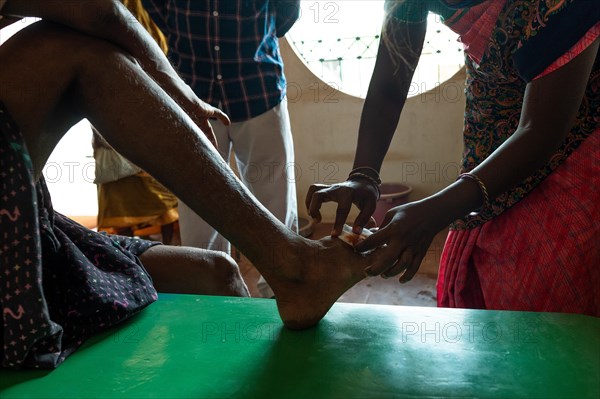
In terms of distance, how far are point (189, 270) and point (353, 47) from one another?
274cm

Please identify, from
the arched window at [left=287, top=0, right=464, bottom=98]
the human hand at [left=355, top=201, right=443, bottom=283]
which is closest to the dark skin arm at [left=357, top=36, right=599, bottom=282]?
the human hand at [left=355, top=201, right=443, bottom=283]

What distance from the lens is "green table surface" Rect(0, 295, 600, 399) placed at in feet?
2.71

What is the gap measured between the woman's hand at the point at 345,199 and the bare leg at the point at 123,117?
162 mm

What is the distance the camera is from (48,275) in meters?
1.03

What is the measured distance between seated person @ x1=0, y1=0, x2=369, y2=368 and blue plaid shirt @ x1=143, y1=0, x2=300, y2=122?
1.09m

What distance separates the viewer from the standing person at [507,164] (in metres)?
0.93

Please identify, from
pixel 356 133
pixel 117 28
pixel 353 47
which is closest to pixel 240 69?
pixel 117 28

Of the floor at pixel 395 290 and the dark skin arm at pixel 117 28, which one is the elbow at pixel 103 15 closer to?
the dark skin arm at pixel 117 28

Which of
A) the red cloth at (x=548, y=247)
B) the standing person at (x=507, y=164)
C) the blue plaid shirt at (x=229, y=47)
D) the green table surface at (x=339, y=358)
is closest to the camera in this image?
the green table surface at (x=339, y=358)

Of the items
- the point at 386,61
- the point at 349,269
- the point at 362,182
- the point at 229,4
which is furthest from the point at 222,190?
the point at 229,4

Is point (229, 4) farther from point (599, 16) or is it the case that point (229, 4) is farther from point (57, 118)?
point (599, 16)

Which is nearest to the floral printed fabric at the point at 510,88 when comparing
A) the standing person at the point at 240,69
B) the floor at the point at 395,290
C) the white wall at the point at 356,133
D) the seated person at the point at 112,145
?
the seated person at the point at 112,145

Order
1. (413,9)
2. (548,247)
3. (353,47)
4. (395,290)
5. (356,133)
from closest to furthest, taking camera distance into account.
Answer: (548,247)
(413,9)
(395,290)
(356,133)
(353,47)

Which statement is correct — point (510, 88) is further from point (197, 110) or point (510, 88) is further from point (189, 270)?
point (189, 270)
